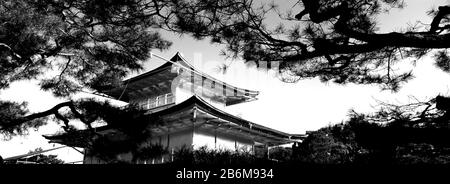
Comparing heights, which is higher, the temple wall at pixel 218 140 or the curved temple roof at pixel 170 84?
the curved temple roof at pixel 170 84

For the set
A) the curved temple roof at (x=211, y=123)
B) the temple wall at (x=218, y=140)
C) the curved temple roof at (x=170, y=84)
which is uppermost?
the curved temple roof at (x=170, y=84)

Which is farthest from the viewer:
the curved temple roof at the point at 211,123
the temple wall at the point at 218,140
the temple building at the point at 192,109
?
the temple wall at the point at 218,140

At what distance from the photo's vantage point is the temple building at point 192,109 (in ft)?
29.1

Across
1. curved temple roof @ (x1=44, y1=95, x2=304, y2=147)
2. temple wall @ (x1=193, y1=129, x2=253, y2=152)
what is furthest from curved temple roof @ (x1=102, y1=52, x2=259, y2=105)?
temple wall @ (x1=193, y1=129, x2=253, y2=152)

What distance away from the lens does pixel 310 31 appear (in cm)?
312

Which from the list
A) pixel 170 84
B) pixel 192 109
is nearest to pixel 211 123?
pixel 192 109

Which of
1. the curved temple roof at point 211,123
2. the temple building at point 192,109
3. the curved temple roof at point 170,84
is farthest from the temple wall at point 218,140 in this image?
the curved temple roof at point 170,84

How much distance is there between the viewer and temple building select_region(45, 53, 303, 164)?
29.1ft

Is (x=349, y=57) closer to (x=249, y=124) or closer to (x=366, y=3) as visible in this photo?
(x=366, y=3)

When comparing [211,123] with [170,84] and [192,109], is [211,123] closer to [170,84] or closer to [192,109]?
[192,109]

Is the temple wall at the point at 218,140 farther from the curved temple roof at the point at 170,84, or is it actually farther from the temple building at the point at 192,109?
the curved temple roof at the point at 170,84

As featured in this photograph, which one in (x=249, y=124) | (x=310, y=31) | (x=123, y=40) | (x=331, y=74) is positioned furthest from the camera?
(x=249, y=124)
